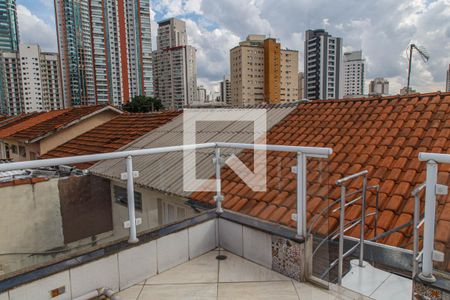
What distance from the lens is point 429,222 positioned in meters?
1.85

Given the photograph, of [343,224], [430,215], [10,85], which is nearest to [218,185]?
[343,224]

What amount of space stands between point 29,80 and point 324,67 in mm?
55286

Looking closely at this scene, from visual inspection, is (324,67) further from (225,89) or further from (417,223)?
(417,223)

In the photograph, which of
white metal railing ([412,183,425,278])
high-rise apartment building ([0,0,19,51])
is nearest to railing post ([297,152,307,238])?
white metal railing ([412,183,425,278])

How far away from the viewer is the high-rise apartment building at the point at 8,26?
68.8 meters

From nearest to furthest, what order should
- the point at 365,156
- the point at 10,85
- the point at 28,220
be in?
the point at 28,220
the point at 365,156
the point at 10,85

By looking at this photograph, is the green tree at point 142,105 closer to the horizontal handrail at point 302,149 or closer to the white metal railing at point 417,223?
the horizontal handrail at point 302,149

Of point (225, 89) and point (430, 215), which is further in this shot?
point (225, 89)

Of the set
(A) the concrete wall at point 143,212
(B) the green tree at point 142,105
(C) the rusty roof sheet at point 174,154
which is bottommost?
(A) the concrete wall at point 143,212

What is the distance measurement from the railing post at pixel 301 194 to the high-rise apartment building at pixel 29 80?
218 feet

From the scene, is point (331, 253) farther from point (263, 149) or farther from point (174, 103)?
point (174, 103)

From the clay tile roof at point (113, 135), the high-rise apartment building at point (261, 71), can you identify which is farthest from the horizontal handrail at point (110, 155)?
the high-rise apartment building at point (261, 71)

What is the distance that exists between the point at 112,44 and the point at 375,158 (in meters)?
61.9

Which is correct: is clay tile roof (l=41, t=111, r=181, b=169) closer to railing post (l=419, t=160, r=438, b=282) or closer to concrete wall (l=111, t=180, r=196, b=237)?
concrete wall (l=111, t=180, r=196, b=237)
